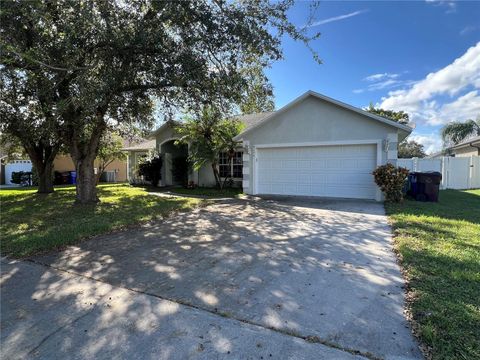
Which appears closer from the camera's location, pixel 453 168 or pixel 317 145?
pixel 317 145

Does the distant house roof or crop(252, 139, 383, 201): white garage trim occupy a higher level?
the distant house roof

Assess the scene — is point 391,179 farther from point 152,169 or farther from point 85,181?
point 152,169

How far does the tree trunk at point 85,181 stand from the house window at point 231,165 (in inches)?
287

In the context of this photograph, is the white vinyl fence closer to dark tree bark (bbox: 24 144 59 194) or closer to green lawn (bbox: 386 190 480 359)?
green lawn (bbox: 386 190 480 359)

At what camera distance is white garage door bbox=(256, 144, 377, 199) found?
11.7 m

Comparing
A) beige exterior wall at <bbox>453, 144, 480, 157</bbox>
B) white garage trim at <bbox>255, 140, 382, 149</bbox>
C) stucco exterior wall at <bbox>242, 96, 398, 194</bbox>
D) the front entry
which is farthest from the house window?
beige exterior wall at <bbox>453, 144, 480, 157</bbox>

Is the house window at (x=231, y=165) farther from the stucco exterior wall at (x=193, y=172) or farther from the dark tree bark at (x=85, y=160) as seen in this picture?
the dark tree bark at (x=85, y=160)

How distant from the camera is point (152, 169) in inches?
763

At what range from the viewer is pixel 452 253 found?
5270mm

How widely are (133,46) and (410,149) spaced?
153 ft

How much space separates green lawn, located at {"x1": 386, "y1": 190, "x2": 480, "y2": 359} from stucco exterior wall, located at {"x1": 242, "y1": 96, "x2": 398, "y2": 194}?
12.6 feet

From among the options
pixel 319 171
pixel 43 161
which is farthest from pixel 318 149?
pixel 43 161

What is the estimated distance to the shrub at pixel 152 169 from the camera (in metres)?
19.3

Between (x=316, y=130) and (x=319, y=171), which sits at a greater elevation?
(x=316, y=130)
